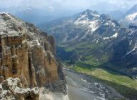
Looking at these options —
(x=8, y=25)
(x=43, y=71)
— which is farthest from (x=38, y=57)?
(x=8, y=25)

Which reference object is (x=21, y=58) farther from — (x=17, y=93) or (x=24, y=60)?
(x=17, y=93)

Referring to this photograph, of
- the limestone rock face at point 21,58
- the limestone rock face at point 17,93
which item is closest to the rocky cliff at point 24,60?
the limestone rock face at point 21,58

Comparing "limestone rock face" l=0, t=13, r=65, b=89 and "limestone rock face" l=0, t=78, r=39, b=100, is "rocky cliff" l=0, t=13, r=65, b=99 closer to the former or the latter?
"limestone rock face" l=0, t=13, r=65, b=89

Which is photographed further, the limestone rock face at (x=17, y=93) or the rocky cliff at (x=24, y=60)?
the rocky cliff at (x=24, y=60)

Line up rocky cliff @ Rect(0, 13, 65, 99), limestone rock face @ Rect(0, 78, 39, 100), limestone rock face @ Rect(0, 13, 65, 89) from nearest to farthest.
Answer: limestone rock face @ Rect(0, 78, 39, 100)
limestone rock face @ Rect(0, 13, 65, 89)
rocky cliff @ Rect(0, 13, 65, 99)

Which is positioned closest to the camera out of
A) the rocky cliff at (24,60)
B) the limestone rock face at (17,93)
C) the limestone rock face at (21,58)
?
the limestone rock face at (17,93)

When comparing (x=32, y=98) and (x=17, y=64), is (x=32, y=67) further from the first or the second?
(x=32, y=98)

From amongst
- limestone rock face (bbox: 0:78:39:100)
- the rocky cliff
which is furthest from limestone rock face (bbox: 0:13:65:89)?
limestone rock face (bbox: 0:78:39:100)

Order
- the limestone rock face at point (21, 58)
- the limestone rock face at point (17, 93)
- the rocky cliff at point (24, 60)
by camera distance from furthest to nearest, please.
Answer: the rocky cliff at point (24, 60), the limestone rock face at point (21, 58), the limestone rock face at point (17, 93)

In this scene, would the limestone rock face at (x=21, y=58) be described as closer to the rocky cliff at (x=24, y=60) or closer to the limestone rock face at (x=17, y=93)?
the rocky cliff at (x=24, y=60)
